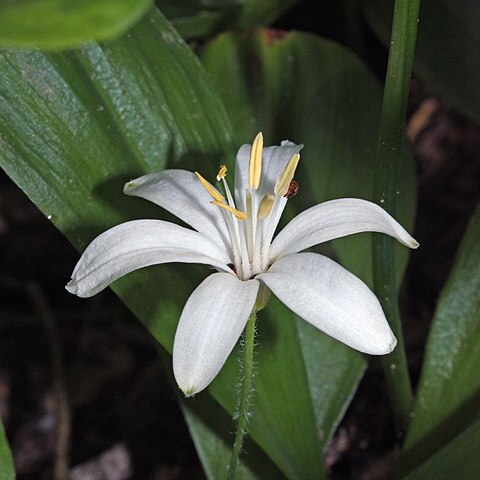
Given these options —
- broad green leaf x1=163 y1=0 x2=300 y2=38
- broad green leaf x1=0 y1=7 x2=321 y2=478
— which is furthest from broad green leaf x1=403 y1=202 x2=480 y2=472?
broad green leaf x1=163 y1=0 x2=300 y2=38

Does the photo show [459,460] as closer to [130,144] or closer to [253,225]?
[253,225]

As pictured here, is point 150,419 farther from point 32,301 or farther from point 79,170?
point 79,170

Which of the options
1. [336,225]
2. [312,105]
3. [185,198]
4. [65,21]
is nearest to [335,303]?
[336,225]

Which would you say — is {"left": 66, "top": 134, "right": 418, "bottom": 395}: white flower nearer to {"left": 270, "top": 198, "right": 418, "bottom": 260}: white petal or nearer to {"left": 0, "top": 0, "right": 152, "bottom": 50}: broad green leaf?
{"left": 270, "top": 198, "right": 418, "bottom": 260}: white petal

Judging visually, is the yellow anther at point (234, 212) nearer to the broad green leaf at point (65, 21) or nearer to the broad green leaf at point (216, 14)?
the broad green leaf at point (65, 21)

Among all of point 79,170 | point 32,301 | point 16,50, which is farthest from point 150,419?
point 16,50

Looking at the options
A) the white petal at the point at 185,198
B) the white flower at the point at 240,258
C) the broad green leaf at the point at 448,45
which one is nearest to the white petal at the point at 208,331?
the white flower at the point at 240,258
